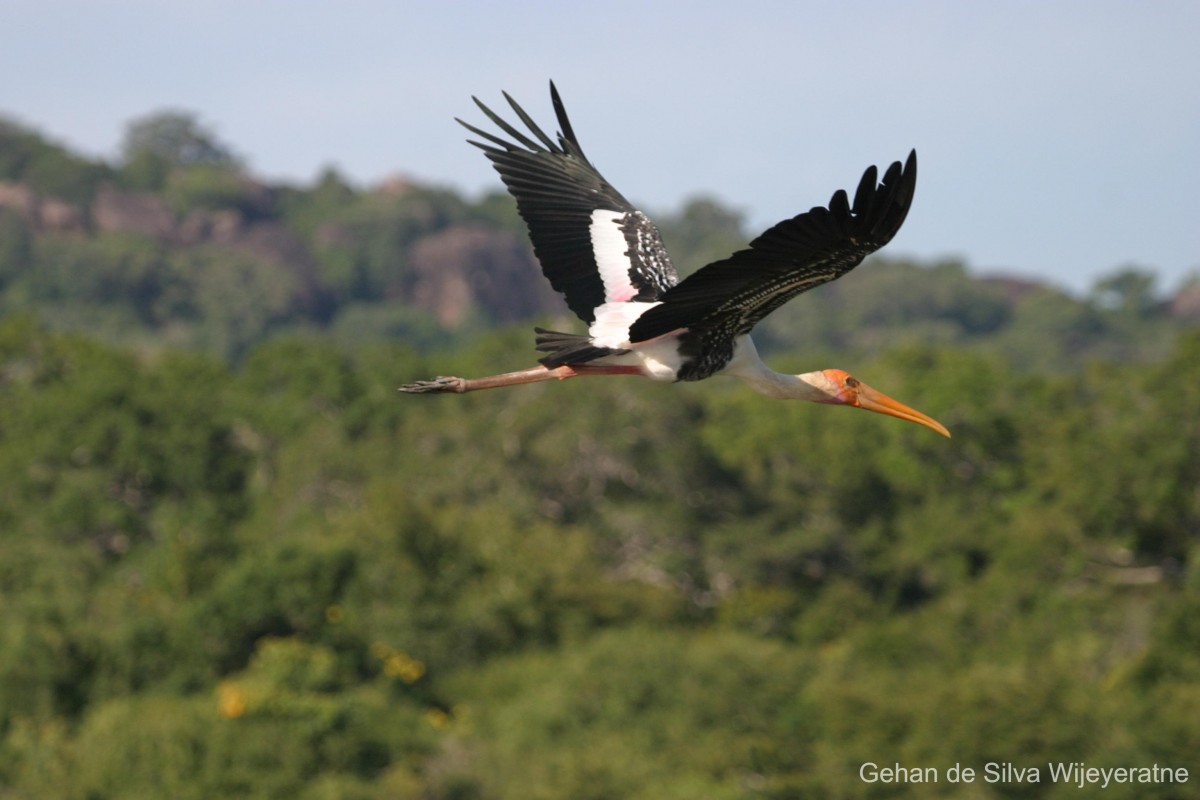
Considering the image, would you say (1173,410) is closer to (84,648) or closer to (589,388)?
(589,388)

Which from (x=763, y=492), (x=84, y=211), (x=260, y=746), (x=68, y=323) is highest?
(x=84, y=211)

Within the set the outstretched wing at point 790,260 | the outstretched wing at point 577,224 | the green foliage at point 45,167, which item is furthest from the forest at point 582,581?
the green foliage at point 45,167

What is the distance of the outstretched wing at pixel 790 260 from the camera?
747 cm

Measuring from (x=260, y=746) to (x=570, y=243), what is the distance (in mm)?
16064

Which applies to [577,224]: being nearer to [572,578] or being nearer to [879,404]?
[879,404]

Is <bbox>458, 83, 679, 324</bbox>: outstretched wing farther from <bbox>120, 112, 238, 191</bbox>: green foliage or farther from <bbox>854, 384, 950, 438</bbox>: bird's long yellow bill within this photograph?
<bbox>120, 112, 238, 191</bbox>: green foliage

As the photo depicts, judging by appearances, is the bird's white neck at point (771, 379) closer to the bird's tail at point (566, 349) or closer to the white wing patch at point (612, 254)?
the bird's tail at point (566, 349)

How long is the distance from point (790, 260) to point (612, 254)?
2245mm

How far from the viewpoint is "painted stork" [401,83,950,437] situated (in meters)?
7.61

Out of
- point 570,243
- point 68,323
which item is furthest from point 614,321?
point 68,323

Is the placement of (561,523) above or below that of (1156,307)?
below

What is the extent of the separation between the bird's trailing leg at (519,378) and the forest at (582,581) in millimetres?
14795

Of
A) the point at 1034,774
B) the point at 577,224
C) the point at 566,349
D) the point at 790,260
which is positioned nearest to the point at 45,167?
Result: the point at 1034,774

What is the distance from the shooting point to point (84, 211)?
112062 mm
